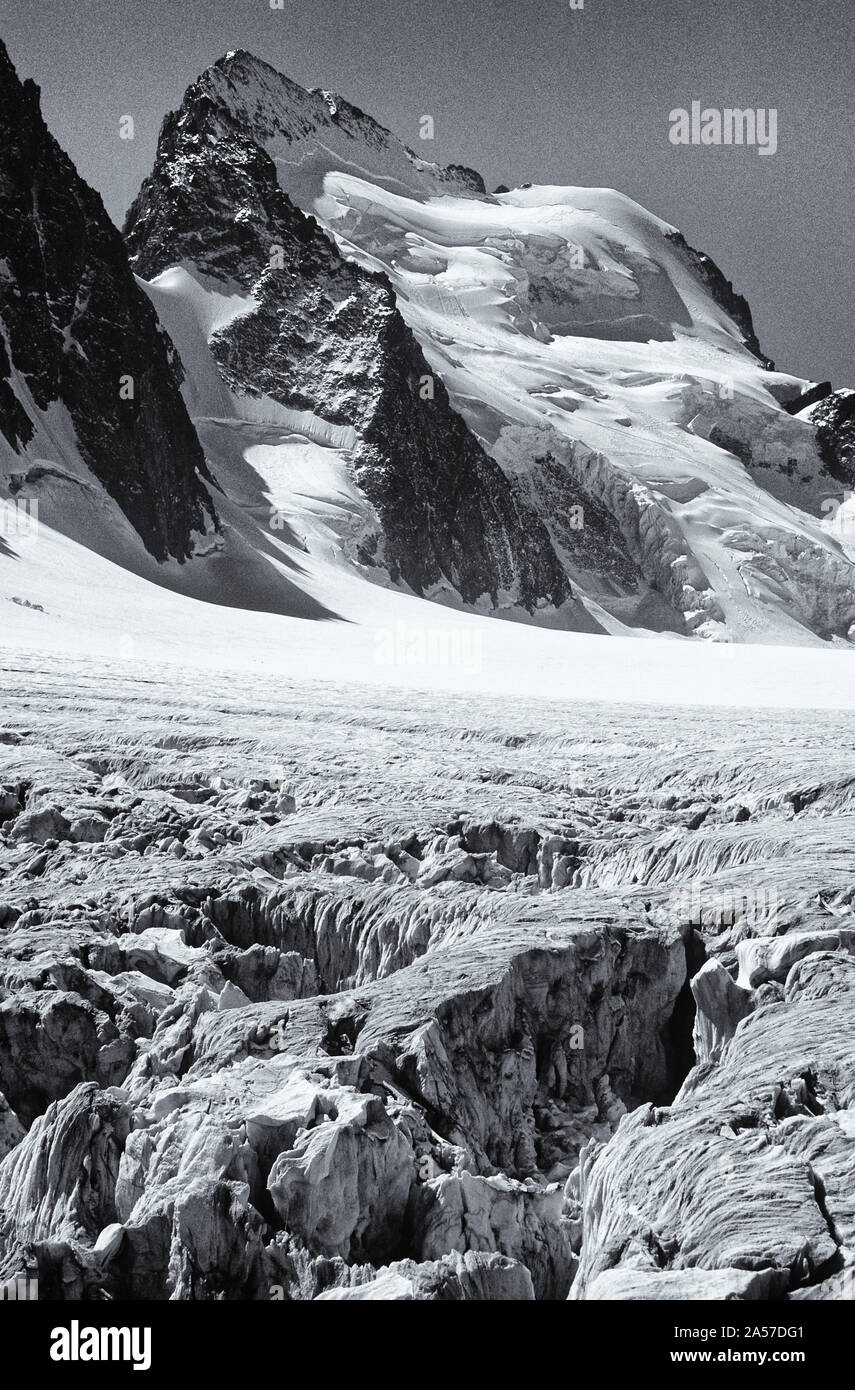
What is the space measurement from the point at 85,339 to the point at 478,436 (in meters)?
54.1

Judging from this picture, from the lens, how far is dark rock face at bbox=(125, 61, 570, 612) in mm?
104312

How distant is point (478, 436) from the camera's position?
124500 millimetres

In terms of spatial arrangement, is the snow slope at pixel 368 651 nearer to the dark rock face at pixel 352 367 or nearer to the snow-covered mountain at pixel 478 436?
the dark rock face at pixel 352 367

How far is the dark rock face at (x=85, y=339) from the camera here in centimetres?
7456

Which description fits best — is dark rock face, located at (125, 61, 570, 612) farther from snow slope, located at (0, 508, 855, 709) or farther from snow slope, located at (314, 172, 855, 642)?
snow slope, located at (0, 508, 855, 709)

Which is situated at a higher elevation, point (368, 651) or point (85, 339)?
point (85, 339)

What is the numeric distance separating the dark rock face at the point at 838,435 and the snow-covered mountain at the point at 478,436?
3.72ft

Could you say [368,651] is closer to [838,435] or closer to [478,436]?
[478,436]

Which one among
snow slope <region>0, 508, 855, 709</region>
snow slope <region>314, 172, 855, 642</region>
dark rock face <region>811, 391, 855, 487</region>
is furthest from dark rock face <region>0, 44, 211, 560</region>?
dark rock face <region>811, 391, 855, 487</region>

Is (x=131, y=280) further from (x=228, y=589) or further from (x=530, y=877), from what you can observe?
(x=530, y=877)

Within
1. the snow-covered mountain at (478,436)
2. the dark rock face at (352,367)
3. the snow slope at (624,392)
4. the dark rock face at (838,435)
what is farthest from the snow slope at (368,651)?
the dark rock face at (838,435)

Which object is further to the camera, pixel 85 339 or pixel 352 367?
pixel 352 367

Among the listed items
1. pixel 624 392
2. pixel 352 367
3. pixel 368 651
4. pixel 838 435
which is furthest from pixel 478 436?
pixel 368 651
